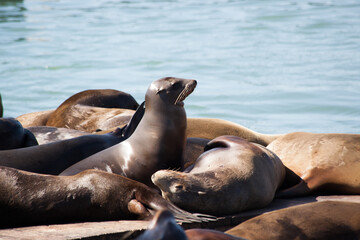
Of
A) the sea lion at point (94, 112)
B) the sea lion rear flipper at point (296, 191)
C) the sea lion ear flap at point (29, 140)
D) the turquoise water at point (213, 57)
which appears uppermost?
the sea lion rear flipper at point (296, 191)

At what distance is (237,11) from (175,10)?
11.1 ft

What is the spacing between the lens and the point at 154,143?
13.1 feet

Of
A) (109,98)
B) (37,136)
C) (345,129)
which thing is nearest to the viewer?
(37,136)

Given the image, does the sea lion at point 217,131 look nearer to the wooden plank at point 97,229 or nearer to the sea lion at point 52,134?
the sea lion at point 52,134

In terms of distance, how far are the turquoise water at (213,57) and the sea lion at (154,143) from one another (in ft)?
20.6

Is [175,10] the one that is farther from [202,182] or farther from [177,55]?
[202,182]

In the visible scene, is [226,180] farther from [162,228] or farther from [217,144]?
[162,228]

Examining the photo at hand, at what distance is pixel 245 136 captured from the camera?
5.81m

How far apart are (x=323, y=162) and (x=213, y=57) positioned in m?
13.3

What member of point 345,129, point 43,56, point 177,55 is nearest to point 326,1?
point 177,55

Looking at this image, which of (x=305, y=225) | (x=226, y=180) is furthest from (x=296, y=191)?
(x=305, y=225)

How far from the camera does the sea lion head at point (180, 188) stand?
3.31 m

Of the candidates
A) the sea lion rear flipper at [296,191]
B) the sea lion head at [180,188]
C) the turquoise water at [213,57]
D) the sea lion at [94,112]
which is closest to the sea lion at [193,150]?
the sea lion rear flipper at [296,191]

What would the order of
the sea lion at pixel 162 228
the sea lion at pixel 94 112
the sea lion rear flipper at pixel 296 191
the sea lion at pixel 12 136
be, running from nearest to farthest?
the sea lion at pixel 162 228
the sea lion rear flipper at pixel 296 191
the sea lion at pixel 12 136
the sea lion at pixel 94 112
